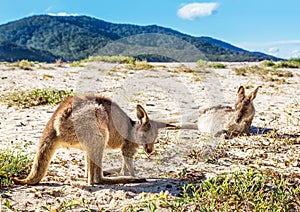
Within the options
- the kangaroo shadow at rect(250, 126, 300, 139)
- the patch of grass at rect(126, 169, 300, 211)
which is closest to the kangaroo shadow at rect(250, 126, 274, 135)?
the kangaroo shadow at rect(250, 126, 300, 139)

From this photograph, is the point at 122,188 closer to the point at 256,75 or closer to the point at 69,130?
the point at 69,130

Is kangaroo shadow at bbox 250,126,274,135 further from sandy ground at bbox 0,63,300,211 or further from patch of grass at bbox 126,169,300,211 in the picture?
patch of grass at bbox 126,169,300,211

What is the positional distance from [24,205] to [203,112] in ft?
14.1

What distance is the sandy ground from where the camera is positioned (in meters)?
3.64

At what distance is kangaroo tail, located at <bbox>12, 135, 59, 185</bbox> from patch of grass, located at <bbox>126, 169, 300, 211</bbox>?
3.16 ft

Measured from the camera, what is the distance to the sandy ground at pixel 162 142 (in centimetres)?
364

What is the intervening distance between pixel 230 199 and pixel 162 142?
2445 millimetres

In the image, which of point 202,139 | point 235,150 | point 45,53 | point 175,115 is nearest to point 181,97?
point 175,115

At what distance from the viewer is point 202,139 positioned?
6.14 meters

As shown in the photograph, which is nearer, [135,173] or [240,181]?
[240,181]

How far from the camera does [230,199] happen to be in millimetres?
3391

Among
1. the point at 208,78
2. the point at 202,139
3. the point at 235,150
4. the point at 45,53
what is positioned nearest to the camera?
the point at 235,150

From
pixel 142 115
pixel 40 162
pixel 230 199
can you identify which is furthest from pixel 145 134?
pixel 230 199

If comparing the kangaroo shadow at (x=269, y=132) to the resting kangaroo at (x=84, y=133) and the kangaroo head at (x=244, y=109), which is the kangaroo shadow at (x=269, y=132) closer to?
the kangaroo head at (x=244, y=109)
